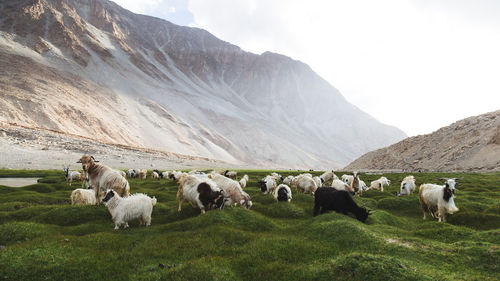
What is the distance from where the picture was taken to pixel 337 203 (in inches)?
584

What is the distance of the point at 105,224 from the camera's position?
1280 centimetres

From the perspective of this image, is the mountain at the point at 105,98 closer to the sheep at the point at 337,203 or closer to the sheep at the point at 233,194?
the sheep at the point at 233,194

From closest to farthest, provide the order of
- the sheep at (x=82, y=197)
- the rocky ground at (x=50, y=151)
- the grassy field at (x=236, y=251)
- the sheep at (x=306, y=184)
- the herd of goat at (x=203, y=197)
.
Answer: the grassy field at (x=236, y=251), the herd of goat at (x=203, y=197), the sheep at (x=82, y=197), the sheep at (x=306, y=184), the rocky ground at (x=50, y=151)

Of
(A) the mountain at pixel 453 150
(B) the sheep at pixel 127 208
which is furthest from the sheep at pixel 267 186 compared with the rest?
(A) the mountain at pixel 453 150

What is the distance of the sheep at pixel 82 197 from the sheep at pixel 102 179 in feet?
2.73

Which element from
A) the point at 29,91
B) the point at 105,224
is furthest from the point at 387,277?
the point at 29,91

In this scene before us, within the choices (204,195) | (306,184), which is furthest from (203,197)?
(306,184)

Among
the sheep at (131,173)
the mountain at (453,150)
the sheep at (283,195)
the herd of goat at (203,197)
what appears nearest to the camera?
the herd of goat at (203,197)

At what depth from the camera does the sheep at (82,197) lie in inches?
671

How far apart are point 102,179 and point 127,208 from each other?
4.98 metres

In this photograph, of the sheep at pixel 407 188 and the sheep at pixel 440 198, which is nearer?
the sheep at pixel 440 198

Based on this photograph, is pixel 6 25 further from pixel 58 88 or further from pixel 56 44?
pixel 58 88

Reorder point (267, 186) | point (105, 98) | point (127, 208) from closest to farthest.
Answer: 1. point (127, 208)
2. point (267, 186)
3. point (105, 98)

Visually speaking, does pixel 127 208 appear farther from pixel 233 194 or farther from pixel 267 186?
pixel 267 186
